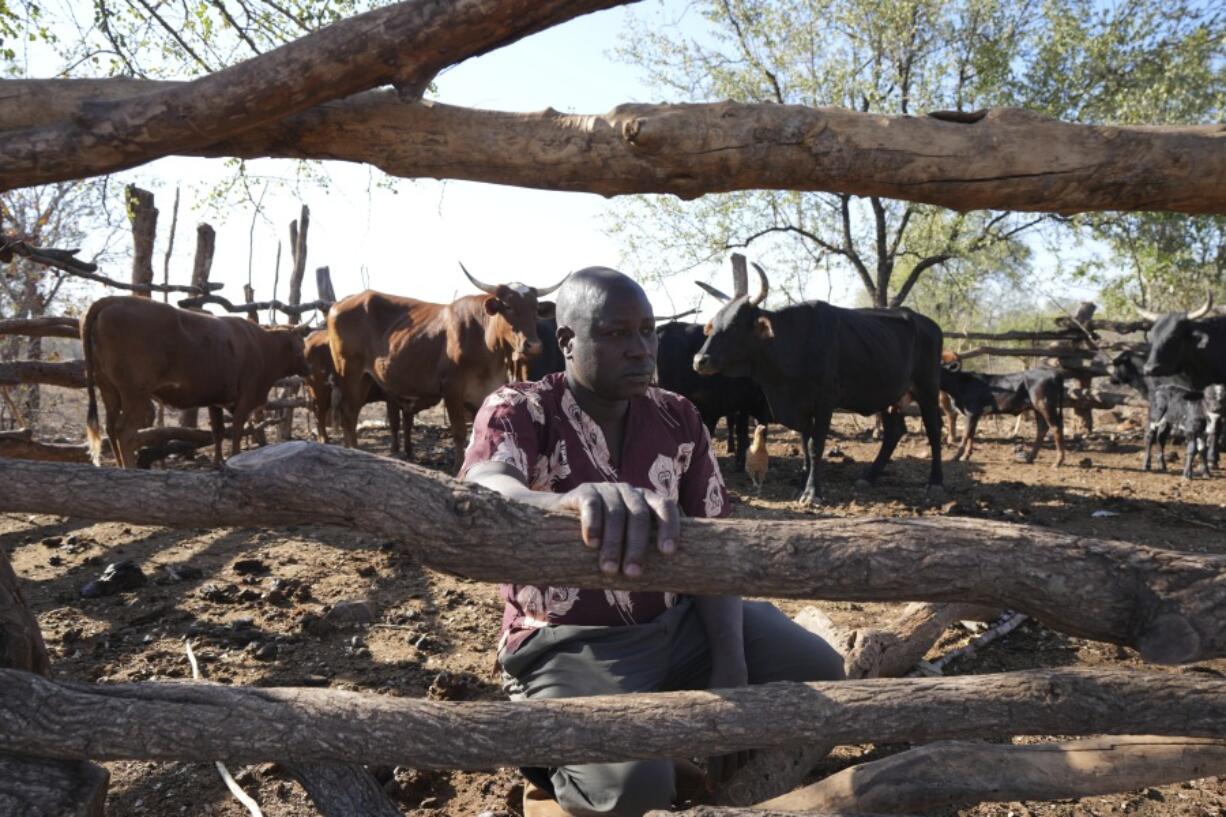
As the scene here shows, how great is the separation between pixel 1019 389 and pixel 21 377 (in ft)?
39.7

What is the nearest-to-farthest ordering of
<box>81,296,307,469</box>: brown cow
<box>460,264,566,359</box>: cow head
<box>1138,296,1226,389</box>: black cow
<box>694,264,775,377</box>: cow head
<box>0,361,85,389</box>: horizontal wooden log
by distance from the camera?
<box>0,361,85,389</box>: horizontal wooden log < <box>81,296,307,469</box>: brown cow < <box>460,264,566,359</box>: cow head < <box>694,264,775,377</box>: cow head < <box>1138,296,1226,389</box>: black cow

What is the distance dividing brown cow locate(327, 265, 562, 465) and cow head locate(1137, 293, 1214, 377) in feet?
26.7

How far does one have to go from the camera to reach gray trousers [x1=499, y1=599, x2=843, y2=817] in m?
2.28

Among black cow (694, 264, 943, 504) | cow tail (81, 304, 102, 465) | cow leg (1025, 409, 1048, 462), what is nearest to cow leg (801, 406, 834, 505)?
black cow (694, 264, 943, 504)

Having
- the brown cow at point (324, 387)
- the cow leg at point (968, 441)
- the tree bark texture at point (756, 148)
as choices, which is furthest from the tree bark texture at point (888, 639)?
the cow leg at point (968, 441)

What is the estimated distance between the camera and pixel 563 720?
75.1 inches

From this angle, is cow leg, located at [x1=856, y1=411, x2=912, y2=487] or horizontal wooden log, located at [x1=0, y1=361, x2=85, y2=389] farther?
cow leg, located at [x1=856, y1=411, x2=912, y2=487]

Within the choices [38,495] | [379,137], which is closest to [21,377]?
[379,137]

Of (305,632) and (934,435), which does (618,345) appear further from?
(934,435)

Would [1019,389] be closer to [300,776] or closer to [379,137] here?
[379,137]

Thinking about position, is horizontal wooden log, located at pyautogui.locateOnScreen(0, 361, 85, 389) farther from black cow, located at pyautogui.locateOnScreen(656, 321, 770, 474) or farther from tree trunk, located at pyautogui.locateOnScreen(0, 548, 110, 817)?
black cow, located at pyautogui.locateOnScreen(656, 321, 770, 474)

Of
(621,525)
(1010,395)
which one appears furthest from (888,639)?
(1010,395)

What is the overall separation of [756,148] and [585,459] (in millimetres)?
1271

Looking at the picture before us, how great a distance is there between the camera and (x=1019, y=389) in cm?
1242
